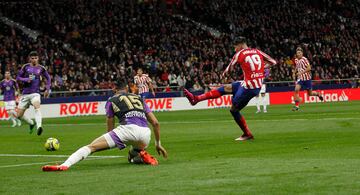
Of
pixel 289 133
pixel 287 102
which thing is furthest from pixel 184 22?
pixel 289 133

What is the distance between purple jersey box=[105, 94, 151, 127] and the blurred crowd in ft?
99.5

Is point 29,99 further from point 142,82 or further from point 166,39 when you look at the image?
point 166,39

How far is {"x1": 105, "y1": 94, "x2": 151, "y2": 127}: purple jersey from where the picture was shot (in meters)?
13.6

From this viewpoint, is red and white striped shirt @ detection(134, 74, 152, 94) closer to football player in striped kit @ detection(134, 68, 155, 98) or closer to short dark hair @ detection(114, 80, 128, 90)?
football player in striped kit @ detection(134, 68, 155, 98)

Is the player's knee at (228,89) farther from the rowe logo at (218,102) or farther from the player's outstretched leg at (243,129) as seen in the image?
the rowe logo at (218,102)

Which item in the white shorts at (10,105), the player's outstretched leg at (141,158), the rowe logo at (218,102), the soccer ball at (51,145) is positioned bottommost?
the rowe logo at (218,102)

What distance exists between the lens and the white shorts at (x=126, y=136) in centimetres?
1341

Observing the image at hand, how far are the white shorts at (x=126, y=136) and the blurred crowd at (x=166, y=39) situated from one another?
30.6 meters

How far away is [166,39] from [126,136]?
40340mm

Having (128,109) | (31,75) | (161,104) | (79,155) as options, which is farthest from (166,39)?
(79,155)

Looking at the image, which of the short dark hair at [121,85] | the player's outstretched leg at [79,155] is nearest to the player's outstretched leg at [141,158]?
the player's outstretched leg at [79,155]

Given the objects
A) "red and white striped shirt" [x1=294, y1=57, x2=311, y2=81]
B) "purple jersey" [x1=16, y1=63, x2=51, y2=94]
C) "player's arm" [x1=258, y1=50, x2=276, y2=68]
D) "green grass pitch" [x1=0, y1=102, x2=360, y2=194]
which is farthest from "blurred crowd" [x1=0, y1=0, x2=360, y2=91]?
"green grass pitch" [x1=0, y1=102, x2=360, y2=194]

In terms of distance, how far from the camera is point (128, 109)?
44.9 ft

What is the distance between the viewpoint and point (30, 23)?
52.1 metres
